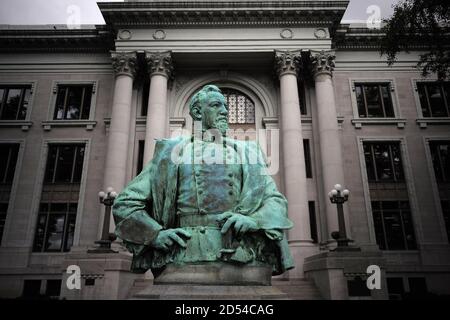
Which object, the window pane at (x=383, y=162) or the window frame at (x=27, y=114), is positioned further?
the window frame at (x=27, y=114)

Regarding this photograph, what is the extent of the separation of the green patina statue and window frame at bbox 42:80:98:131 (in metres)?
20.9

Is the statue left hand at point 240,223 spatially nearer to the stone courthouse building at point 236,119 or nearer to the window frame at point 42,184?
the stone courthouse building at point 236,119

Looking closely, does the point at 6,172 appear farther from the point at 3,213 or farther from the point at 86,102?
the point at 86,102

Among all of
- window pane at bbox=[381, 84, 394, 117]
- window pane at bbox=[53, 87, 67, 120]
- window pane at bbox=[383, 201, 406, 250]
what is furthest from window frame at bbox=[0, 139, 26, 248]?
window pane at bbox=[381, 84, 394, 117]

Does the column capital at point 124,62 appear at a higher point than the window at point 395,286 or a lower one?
higher

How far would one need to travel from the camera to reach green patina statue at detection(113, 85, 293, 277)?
248 cm

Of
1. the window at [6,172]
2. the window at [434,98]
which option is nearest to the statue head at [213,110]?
the window at [6,172]

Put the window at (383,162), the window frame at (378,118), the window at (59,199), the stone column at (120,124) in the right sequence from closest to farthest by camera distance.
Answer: the stone column at (120,124), the window at (59,199), the window at (383,162), the window frame at (378,118)

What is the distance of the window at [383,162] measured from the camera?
21.6m

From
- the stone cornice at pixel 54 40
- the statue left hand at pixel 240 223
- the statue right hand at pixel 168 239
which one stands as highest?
the stone cornice at pixel 54 40

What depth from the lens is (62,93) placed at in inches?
935

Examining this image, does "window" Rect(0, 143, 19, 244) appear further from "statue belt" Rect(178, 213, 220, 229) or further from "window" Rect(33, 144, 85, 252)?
"statue belt" Rect(178, 213, 220, 229)

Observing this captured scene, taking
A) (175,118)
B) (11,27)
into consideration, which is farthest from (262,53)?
(11,27)

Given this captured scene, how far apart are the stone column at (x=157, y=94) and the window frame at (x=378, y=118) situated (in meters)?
12.0
